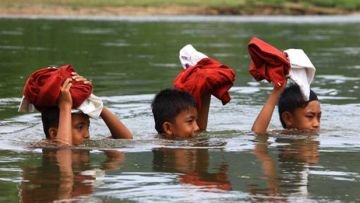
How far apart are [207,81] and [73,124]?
1.45m

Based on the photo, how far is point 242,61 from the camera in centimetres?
2194

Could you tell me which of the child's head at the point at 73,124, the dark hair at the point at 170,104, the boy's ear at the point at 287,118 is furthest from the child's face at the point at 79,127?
the boy's ear at the point at 287,118

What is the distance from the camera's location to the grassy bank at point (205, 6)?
4781 centimetres

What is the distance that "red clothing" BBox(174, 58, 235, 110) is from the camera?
10281 millimetres

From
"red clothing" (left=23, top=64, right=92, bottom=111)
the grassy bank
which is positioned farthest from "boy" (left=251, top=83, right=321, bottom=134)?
the grassy bank

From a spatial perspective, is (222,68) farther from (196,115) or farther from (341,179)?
(341,179)

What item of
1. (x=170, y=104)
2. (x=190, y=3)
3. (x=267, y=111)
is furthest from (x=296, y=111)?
(x=190, y=3)

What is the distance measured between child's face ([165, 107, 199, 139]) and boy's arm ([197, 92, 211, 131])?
36 centimetres

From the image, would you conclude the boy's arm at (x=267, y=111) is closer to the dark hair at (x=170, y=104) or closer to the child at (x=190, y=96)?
the child at (x=190, y=96)

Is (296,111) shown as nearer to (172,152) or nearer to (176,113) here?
(176,113)

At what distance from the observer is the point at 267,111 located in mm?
10273

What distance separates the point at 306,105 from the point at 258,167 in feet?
7.47

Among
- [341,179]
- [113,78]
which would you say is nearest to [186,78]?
[341,179]

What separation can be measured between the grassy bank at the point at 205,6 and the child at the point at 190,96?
3421 centimetres
